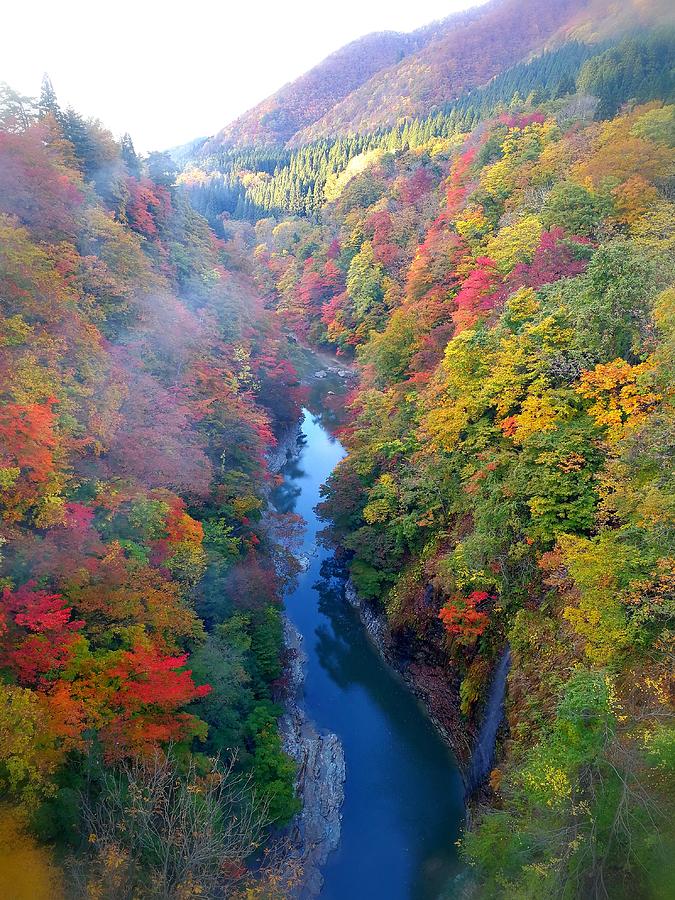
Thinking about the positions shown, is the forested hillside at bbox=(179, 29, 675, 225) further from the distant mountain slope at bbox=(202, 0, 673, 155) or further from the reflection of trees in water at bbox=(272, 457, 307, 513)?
the reflection of trees in water at bbox=(272, 457, 307, 513)

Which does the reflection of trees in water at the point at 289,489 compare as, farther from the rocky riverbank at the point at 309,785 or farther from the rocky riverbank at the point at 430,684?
the rocky riverbank at the point at 309,785

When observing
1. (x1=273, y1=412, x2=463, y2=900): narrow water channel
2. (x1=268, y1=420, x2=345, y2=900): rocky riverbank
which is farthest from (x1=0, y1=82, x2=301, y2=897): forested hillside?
(x1=273, y1=412, x2=463, y2=900): narrow water channel

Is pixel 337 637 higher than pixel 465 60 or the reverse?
the reverse

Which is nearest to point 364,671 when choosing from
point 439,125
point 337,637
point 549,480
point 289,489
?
point 337,637

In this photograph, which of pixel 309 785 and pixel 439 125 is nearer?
pixel 309 785

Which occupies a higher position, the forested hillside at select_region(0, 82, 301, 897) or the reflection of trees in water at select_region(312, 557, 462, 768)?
the forested hillside at select_region(0, 82, 301, 897)

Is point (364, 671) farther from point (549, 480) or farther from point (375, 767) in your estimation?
point (549, 480)

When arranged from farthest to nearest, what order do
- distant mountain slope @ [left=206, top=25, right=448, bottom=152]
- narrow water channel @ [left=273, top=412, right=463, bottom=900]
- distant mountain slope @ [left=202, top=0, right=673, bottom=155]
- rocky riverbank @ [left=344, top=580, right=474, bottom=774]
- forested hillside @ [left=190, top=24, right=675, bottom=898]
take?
distant mountain slope @ [left=206, top=25, right=448, bottom=152] < distant mountain slope @ [left=202, top=0, right=673, bottom=155] < rocky riverbank @ [left=344, top=580, right=474, bottom=774] < narrow water channel @ [left=273, top=412, right=463, bottom=900] < forested hillside @ [left=190, top=24, right=675, bottom=898]

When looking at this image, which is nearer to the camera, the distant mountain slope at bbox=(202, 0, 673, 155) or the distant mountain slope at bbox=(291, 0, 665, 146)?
the distant mountain slope at bbox=(202, 0, 673, 155)
